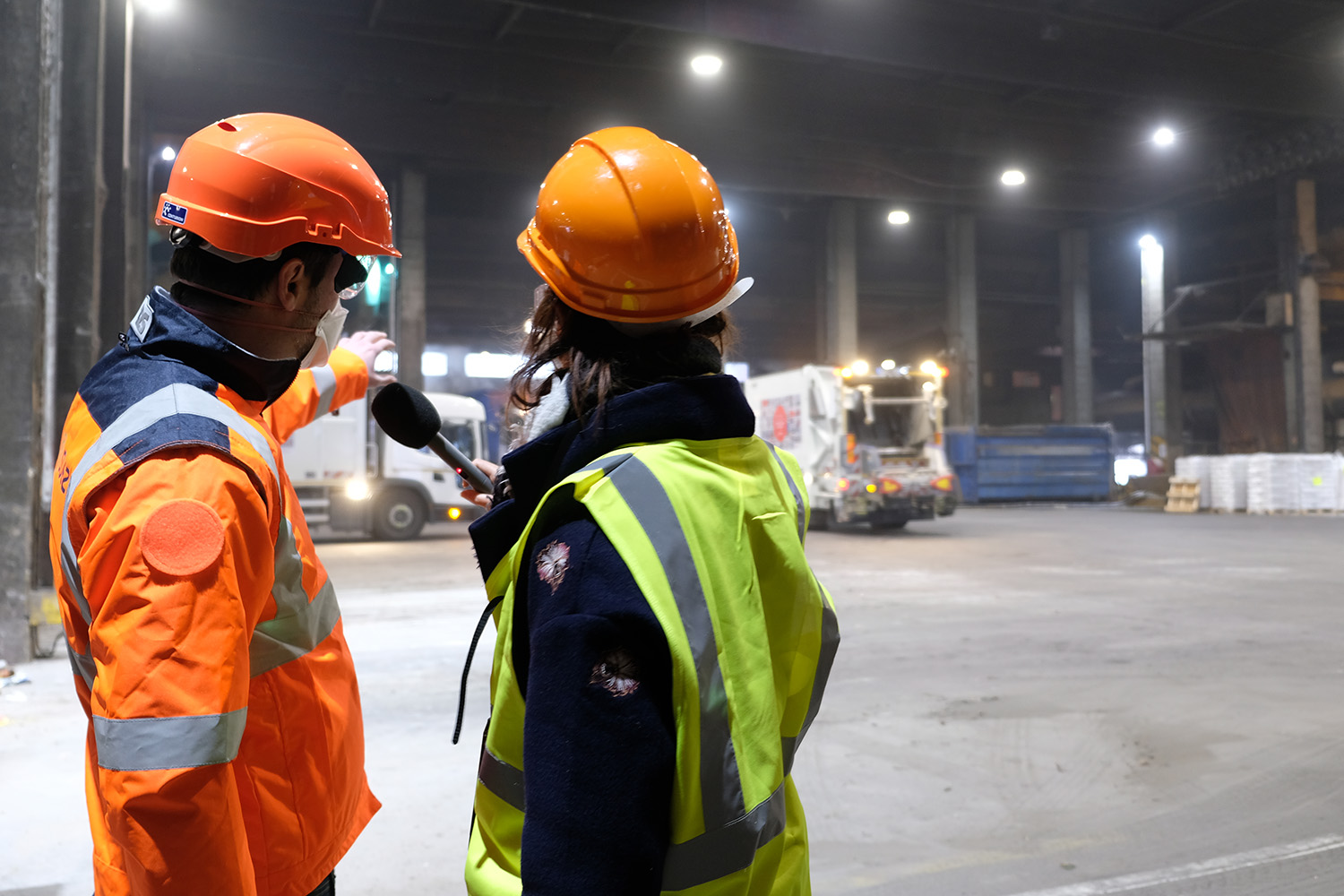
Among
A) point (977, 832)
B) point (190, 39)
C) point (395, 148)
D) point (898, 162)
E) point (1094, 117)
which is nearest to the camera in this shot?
point (977, 832)

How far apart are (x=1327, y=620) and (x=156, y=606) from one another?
29.0 feet

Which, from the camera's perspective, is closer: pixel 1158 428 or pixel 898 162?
pixel 898 162

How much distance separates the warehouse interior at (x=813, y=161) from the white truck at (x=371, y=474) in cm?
305

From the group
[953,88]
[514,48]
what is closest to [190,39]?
[514,48]

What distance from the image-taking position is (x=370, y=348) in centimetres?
285

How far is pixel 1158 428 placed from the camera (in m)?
27.0

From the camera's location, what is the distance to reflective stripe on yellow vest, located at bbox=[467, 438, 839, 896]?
0.99 metres

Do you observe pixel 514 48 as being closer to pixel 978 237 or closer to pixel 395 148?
pixel 395 148

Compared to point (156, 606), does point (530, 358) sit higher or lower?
higher

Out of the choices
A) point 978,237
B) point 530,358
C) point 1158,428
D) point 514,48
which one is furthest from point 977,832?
point 978,237

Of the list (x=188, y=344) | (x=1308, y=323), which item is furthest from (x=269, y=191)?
(x=1308, y=323)

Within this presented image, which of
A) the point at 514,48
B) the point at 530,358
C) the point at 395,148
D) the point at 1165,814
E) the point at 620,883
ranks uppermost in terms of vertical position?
the point at 514,48

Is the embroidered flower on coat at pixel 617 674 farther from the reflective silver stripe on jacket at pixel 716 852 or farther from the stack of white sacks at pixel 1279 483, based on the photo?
the stack of white sacks at pixel 1279 483

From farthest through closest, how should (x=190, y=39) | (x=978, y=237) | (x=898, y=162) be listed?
1. (x=978, y=237)
2. (x=898, y=162)
3. (x=190, y=39)
